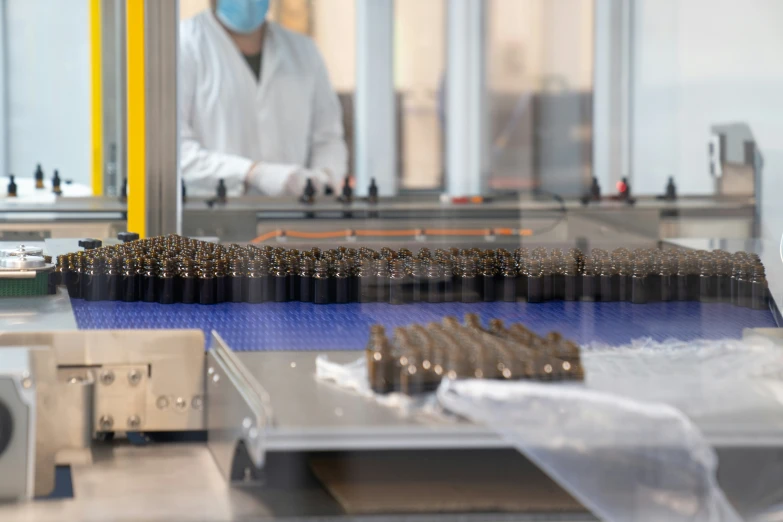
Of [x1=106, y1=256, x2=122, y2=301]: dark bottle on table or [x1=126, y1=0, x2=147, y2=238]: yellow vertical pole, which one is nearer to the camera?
[x1=106, y1=256, x2=122, y2=301]: dark bottle on table

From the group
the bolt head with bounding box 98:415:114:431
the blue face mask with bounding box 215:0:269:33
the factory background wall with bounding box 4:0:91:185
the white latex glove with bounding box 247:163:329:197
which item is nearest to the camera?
the bolt head with bounding box 98:415:114:431

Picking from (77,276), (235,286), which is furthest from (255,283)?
(77,276)

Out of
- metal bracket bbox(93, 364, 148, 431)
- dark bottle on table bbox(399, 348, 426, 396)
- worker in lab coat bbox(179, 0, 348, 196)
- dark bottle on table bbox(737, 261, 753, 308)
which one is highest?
worker in lab coat bbox(179, 0, 348, 196)

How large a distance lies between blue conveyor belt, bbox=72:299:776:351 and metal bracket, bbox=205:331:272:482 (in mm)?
84

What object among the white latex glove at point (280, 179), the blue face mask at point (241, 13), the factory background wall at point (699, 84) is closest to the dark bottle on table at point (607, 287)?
the factory background wall at point (699, 84)

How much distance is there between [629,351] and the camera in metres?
0.97

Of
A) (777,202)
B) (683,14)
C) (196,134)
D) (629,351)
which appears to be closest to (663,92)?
(683,14)

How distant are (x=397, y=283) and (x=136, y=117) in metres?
0.73

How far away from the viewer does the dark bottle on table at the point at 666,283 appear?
129 centimetres

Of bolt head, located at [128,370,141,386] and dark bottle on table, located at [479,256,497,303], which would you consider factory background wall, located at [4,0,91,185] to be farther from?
bolt head, located at [128,370,141,386]

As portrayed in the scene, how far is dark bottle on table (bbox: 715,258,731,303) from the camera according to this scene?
1299mm

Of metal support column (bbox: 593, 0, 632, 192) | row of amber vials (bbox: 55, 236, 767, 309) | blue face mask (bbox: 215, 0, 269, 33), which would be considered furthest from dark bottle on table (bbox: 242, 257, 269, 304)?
metal support column (bbox: 593, 0, 632, 192)

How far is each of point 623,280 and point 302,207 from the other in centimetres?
133

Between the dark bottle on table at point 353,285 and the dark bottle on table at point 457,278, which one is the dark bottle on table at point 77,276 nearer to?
the dark bottle on table at point 353,285
